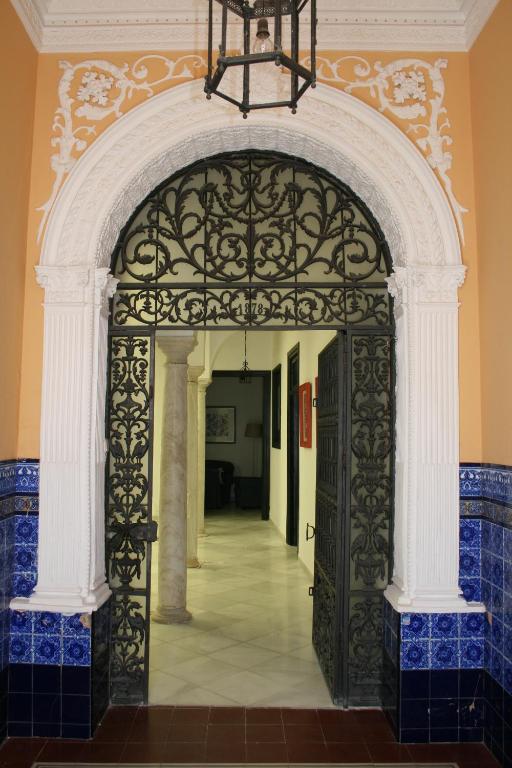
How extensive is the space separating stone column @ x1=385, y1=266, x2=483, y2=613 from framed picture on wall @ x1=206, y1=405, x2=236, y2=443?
12.2 meters

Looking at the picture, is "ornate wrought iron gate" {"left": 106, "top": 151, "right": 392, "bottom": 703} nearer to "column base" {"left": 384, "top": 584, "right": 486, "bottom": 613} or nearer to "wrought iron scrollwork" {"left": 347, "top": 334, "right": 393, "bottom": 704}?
"wrought iron scrollwork" {"left": 347, "top": 334, "right": 393, "bottom": 704}

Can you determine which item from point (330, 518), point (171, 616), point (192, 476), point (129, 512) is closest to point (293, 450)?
point (192, 476)

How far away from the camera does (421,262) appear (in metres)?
3.63

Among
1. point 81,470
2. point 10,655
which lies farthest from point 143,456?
point 10,655

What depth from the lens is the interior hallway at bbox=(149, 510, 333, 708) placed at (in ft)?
13.5

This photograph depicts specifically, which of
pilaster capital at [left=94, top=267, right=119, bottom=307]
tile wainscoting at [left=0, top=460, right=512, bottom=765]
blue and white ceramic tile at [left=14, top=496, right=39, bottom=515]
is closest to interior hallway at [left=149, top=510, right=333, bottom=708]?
tile wainscoting at [left=0, top=460, right=512, bottom=765]

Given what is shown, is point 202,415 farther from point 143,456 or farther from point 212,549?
point 143,456

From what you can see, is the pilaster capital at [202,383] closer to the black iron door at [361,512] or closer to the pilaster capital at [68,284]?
the black iron door at [361,512]

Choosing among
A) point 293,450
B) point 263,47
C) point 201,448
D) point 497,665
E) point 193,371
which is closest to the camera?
point 263,47

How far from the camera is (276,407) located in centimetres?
1178

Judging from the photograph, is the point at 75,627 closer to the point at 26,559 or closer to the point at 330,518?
the point at 26,559

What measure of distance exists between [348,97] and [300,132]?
33 cm

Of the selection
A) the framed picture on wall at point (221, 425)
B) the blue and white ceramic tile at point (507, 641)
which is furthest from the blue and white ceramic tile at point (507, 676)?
the framed picture on wall at point (221, 425)

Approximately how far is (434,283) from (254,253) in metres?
1.08
